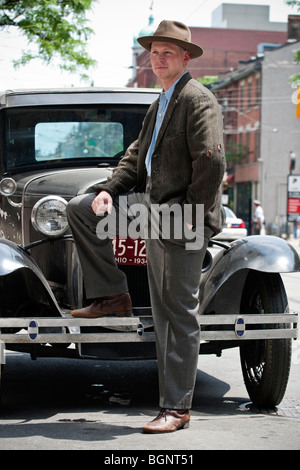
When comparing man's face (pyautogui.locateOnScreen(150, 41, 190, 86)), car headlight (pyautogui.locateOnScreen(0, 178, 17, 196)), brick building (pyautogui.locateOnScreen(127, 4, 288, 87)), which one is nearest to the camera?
man's face (pyautogui.locateOnScreen(150, 41, 190, 86))

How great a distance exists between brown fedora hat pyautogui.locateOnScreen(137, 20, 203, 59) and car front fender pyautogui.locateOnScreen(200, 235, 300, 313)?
1350 mm

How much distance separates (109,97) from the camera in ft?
22.3

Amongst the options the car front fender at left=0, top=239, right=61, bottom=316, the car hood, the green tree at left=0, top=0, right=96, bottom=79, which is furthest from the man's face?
the green tree at left=0, top=0, right=96, bottom=79

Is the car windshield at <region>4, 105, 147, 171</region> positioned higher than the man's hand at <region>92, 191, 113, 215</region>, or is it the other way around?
the car windshield at <region>4, 105, 147, 171</region>

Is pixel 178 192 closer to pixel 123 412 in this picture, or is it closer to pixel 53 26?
pixel 123 412

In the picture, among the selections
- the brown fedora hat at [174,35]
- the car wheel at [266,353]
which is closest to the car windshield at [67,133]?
the car wheel at [266,353]

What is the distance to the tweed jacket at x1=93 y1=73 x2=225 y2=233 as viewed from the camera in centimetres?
454

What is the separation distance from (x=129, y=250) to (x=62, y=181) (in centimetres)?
85

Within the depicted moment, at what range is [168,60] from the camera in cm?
479

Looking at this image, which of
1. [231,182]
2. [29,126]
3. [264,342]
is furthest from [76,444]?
[231,182]

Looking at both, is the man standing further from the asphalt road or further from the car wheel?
the car wheel

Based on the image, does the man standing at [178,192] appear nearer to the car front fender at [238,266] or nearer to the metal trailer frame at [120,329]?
the metal trailer frame at [120,329]

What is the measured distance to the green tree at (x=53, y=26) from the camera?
21750mm
